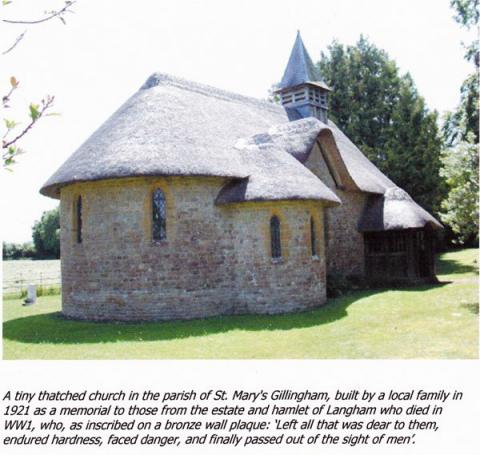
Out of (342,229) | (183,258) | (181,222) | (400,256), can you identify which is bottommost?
(400,256)

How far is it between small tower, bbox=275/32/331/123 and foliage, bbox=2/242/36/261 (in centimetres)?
4638

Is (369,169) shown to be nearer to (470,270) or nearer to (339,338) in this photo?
(470,270)

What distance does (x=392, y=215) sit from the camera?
22.0 meters

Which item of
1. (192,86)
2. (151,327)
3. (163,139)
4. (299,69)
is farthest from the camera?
(299,69)

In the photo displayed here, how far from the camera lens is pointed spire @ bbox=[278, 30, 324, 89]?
27469 mm

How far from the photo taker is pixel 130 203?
48.4 feet

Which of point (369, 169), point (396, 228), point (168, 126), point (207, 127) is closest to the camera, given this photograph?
point (168, 126)

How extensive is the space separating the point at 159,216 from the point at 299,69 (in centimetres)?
1665

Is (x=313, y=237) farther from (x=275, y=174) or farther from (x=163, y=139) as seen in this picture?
(x=163, y=139)

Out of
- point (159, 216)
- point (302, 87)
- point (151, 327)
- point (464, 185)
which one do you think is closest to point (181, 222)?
point (159, 216)

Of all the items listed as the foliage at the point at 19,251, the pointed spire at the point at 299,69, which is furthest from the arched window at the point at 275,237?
the foliage at the point at 19,251
